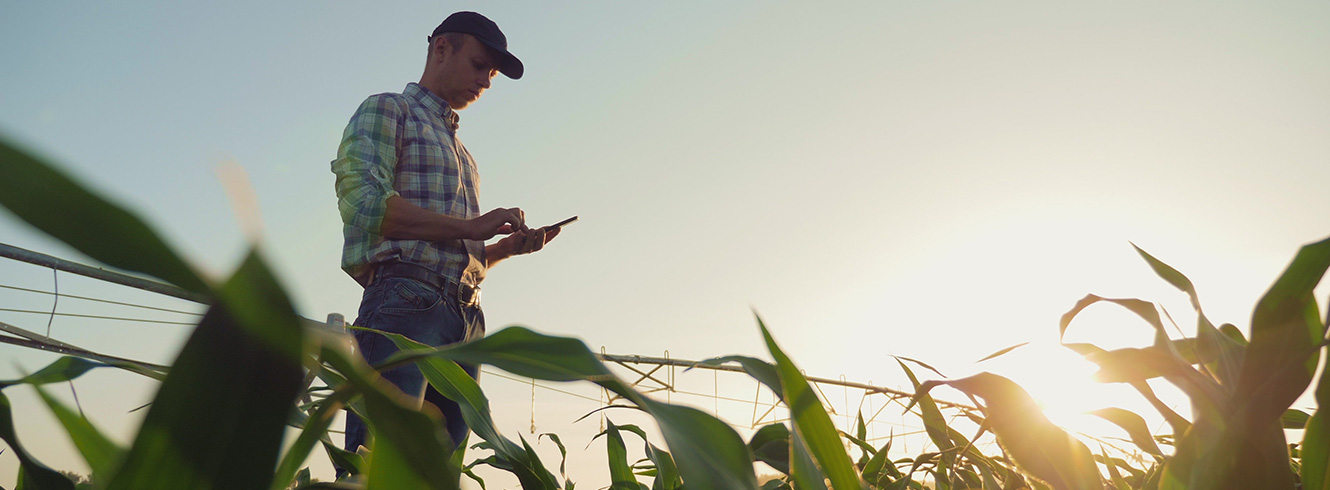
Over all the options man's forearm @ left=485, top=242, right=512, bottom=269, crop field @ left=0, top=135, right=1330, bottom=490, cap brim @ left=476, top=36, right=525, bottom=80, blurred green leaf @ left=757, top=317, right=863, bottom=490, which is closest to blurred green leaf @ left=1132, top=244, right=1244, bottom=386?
crop field @ left=0, top=135, right=1330, bottom=490

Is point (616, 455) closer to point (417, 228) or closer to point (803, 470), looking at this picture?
point (803, 470)

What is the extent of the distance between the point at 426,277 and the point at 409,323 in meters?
0.10

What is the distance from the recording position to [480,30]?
1.75m

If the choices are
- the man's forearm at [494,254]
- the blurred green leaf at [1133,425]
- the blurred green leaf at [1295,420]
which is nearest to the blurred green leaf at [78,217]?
the blurred green leaf at [1133,425]

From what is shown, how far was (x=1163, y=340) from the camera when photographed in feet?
0.81

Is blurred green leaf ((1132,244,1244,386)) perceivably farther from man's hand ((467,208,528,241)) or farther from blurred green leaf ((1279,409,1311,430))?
man's hand ((467,208,528,241))

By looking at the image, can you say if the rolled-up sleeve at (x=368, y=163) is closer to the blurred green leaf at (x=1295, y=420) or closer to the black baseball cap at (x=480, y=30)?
the black baseball cap at (x=480, y=30)

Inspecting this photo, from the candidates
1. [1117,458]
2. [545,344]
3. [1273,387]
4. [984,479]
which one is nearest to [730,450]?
[545,344]

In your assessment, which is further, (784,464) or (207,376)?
(784,464)

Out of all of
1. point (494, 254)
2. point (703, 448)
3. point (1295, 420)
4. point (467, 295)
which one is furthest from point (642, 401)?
point (494, 254)

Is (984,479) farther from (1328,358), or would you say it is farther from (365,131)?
(365,131)

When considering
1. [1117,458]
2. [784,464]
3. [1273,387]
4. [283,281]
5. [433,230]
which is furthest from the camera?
[433,230]

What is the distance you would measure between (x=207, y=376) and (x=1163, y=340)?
267mm

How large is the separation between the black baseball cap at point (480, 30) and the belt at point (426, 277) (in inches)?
23.1
